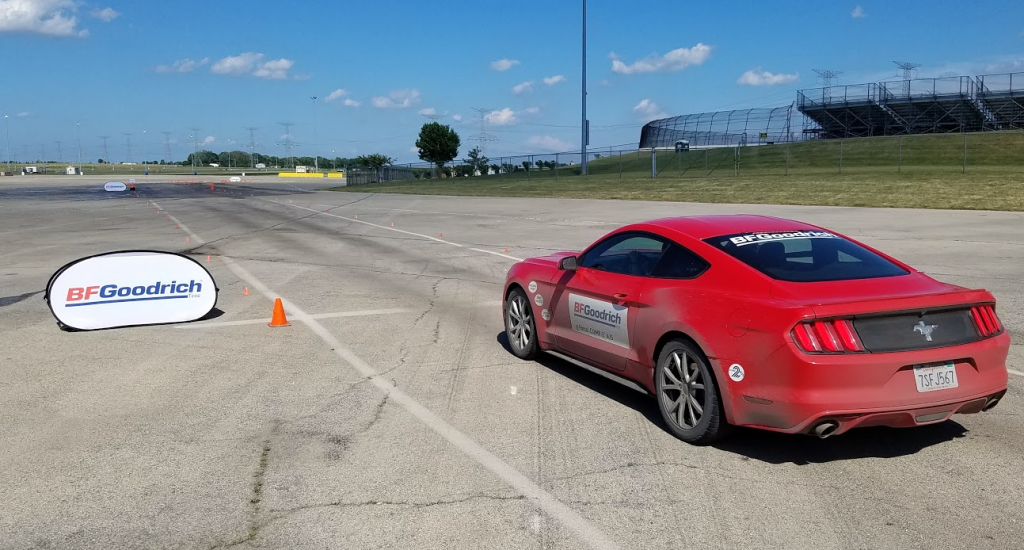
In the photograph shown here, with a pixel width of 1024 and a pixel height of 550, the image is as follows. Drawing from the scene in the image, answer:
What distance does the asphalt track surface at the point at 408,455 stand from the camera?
4289mm

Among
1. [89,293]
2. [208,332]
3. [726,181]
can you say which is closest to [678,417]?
[208,332]

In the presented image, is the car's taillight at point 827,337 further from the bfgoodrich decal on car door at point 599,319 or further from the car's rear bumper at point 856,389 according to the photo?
the bfgoodrich decal on car door at point 599,319

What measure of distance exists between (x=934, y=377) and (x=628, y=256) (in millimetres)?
2391

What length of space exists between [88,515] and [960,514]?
4.46m

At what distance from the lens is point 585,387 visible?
706cm

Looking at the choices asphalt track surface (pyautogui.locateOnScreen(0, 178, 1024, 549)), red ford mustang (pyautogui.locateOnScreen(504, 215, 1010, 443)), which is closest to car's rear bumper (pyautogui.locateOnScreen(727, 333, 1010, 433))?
red ford mustang (pyautogui.locateOnScreen(504, 215, 1010, 443))

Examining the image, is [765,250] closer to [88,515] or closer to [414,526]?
[414,526]

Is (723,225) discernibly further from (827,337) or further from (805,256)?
(827,337)

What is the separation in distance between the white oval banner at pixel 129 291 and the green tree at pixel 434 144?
96.9 metres

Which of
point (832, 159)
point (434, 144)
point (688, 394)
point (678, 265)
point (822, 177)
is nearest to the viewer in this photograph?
point (688, 394)

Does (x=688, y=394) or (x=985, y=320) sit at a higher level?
(x=985, y=320)

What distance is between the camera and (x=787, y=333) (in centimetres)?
479

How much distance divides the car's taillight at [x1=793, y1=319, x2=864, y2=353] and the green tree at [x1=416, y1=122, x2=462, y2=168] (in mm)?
102514

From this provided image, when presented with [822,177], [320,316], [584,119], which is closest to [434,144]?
[584,119]
